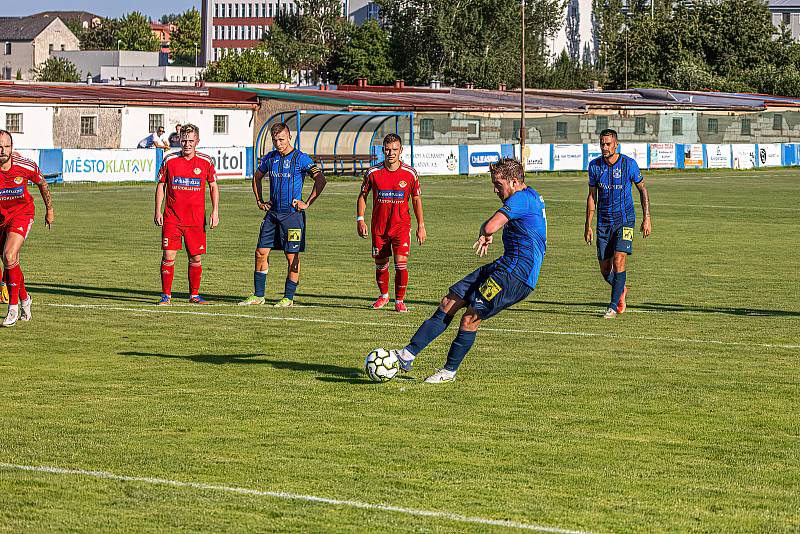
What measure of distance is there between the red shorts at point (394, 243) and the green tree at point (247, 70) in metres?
107

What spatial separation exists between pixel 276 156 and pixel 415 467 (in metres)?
8.59

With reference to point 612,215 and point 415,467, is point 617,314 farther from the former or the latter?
point 415,467

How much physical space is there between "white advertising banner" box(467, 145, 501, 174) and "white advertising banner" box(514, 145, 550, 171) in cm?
183

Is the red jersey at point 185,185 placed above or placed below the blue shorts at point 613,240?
above

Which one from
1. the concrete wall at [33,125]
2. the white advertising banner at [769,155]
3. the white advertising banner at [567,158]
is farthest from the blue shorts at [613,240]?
the white advertising banner at [769,155]

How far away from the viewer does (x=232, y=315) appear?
15.7m

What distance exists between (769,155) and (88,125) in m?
31.3

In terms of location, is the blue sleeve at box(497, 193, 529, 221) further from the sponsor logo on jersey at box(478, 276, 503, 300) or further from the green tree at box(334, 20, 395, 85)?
the green tree at box(334, 20, 395, 85)

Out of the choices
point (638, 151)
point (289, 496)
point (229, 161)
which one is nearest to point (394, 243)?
point (289, 496)

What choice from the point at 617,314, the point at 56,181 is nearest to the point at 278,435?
the point at 617,314

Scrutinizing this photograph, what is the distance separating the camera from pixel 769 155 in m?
64.0

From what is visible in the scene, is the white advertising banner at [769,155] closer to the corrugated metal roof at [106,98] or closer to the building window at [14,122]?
the corrugated metal roof at [106,98]

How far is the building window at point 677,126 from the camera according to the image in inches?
2926

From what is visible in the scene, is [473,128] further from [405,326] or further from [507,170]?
[507,170]
